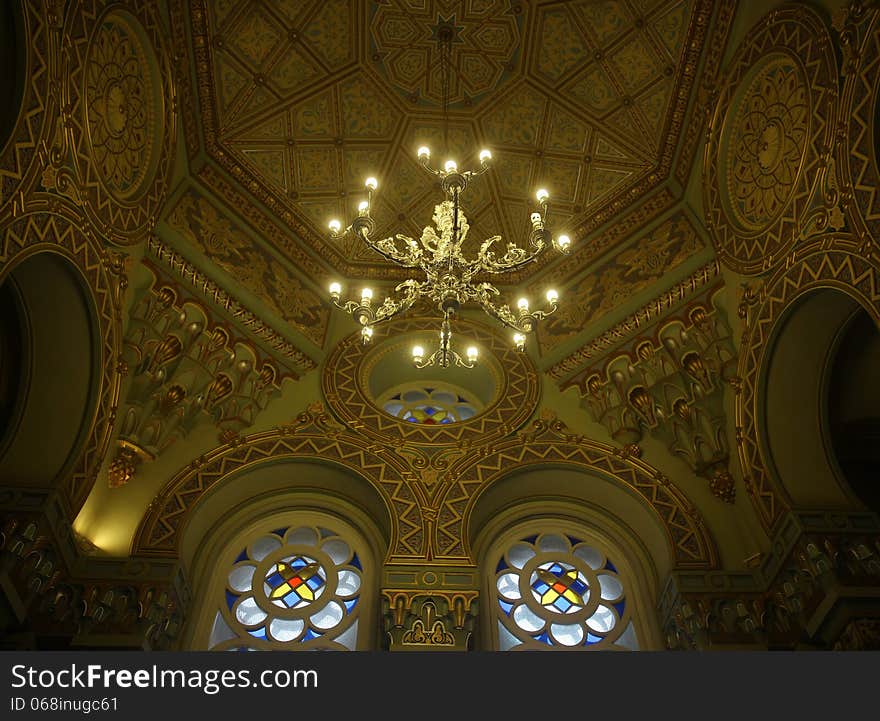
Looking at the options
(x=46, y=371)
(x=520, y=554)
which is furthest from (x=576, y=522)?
(x=46, y=371)

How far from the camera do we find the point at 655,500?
8.90 metres

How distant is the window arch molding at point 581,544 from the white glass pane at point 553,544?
0.05 m

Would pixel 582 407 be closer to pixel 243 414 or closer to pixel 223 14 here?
pixel 243 414

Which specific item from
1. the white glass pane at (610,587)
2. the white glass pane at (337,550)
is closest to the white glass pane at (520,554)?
the white glass pane at (610,587)

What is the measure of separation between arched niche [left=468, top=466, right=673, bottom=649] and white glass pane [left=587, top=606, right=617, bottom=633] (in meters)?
0.22

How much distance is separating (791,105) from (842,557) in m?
4.69

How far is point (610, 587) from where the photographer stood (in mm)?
8969

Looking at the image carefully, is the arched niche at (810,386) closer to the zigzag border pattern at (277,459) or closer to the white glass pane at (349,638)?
the zigzag border pattern at (277,459)

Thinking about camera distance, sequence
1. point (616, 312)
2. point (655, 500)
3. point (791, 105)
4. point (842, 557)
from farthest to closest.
Answer: point (616, 312), point (655, 500), point (791, 105), point (842, 557)

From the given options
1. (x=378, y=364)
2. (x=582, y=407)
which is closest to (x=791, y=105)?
(x=582, y=407)

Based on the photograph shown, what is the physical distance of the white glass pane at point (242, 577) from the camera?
8734mm

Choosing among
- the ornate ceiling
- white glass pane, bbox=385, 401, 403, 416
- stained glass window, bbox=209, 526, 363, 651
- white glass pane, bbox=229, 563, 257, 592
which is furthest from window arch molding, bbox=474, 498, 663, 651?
the ornate ceiling

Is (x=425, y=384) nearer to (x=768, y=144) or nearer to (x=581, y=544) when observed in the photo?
(x=581, y=544)

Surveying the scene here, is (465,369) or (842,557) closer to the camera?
(842,557)
